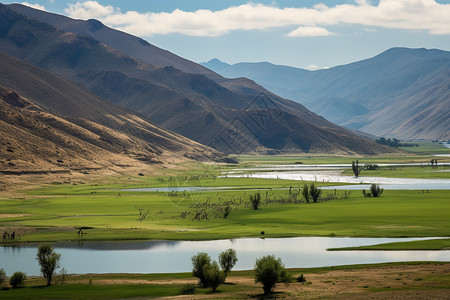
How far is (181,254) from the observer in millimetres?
51625

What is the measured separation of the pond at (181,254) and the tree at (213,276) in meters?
7.27

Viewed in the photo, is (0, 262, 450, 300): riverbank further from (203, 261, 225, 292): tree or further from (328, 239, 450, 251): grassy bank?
(328, 239, 450, 251): grassy bank

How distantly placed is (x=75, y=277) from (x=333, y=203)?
4812 cm

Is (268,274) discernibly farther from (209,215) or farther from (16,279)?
(209,215)

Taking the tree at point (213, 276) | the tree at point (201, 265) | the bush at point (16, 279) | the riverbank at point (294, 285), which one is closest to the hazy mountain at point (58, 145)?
the bush at point (16, 279)

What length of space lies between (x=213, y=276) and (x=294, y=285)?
16.3 ft

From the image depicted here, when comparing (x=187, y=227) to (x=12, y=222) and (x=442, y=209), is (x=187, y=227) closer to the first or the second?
(x=12, y=222)

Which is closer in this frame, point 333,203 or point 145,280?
point 145,280

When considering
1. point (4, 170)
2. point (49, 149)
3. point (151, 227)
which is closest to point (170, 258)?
point (151, 227)

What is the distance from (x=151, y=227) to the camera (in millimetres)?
66188

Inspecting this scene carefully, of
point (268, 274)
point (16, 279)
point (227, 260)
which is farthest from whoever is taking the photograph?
point (227, 260)

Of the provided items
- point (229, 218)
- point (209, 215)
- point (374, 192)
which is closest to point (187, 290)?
point (229, 218)

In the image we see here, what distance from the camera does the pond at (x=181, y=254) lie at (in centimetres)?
4669

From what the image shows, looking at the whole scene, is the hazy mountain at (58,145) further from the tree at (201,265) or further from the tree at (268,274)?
the tree at (268,274)
